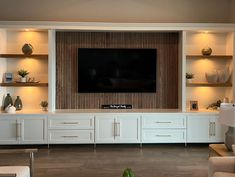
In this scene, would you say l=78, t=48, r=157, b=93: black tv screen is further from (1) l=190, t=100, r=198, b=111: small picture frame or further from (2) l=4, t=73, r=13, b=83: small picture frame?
(2) l=4, t=73, r=13, b=83: small picture frame

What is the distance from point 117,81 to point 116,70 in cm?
22

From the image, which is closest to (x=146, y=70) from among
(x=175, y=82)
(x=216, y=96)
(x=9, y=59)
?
(x=175, y=82)

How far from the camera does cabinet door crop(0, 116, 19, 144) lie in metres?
5.93

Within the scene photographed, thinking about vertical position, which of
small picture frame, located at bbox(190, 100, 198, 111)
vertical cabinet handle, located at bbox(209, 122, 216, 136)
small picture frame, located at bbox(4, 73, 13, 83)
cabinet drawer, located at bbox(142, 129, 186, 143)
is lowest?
cabinet drawer, located at bbox(142, 129, 186, 143)

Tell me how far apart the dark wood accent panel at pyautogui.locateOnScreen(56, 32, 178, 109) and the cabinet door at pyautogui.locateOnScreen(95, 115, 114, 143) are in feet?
2.21

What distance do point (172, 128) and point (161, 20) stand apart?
2196 millimetres

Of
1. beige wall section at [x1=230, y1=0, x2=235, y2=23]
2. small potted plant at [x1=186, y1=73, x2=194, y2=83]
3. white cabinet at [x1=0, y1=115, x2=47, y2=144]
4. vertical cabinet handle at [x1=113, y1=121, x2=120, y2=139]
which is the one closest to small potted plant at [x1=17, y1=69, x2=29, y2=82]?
white cabinet at [x1=0, y1=115, x2=47, y2=144]

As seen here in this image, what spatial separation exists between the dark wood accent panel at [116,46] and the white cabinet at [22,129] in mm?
734

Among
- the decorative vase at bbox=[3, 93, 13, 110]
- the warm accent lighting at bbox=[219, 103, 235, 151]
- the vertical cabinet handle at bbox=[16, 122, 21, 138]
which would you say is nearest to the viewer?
the warm accent lighting at bbox=[219, 103, 235, 151]

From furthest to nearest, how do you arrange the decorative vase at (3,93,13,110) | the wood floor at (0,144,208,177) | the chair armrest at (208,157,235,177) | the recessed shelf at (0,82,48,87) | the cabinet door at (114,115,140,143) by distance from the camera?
the decorative vase at (3,93,13,110) → the recessed shelf at (0,82,48,87) → the cabinet door at (114,115,140,143) → the wood floor at (0,144,208,177) → the chair armrest at (208,157,235,177)

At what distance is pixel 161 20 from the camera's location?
6.60 m

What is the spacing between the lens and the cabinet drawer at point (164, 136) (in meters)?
6.08

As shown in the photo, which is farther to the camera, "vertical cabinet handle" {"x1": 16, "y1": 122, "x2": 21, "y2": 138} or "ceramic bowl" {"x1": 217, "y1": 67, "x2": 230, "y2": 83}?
"ceramic bowl" {"x1": 217, "y1": 67, "x2": 230, "y2": 83}

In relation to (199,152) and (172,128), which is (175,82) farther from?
(199,152)
